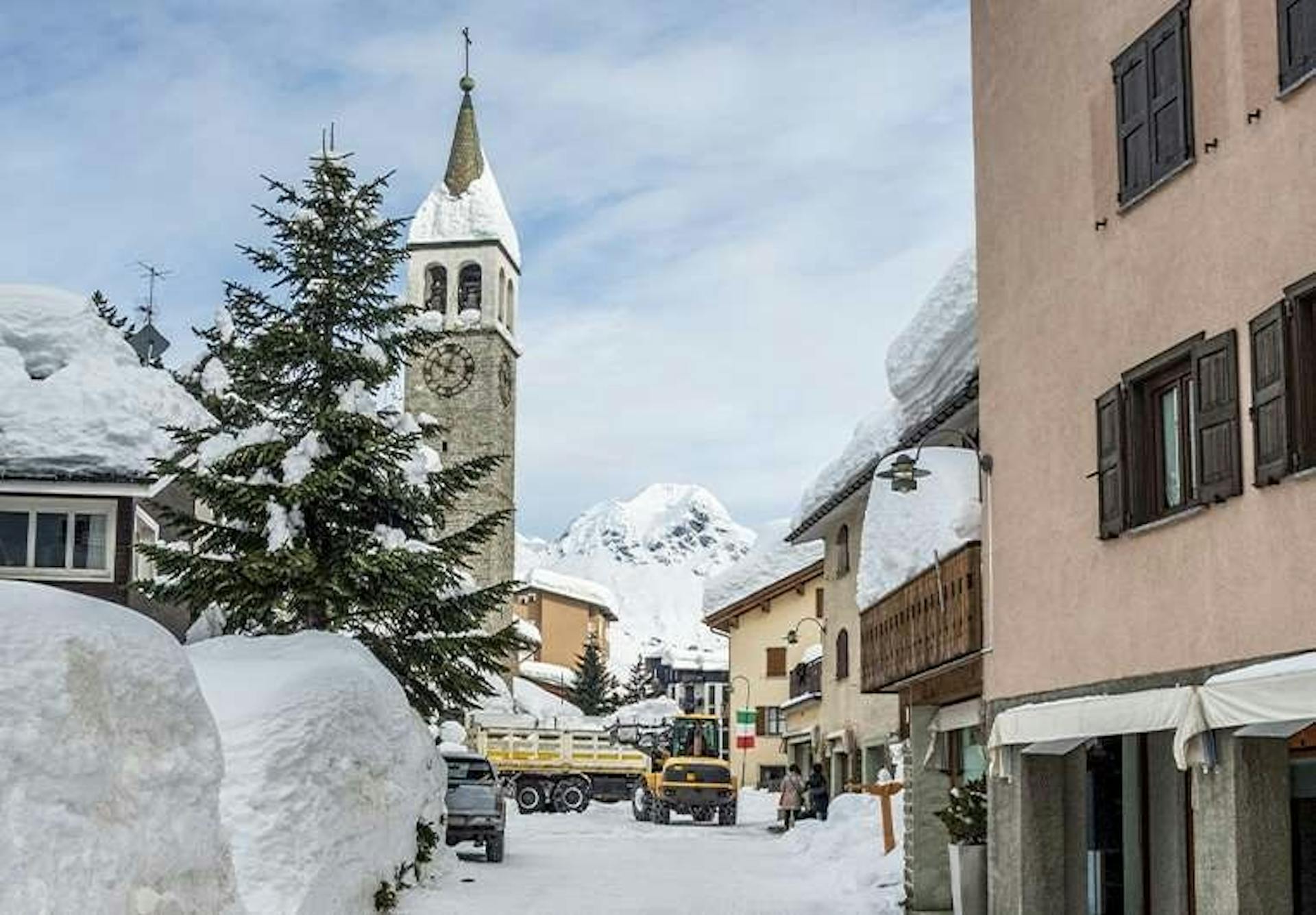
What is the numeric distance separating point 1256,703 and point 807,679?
41757mm

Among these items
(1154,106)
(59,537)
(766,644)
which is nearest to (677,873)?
(59,537)

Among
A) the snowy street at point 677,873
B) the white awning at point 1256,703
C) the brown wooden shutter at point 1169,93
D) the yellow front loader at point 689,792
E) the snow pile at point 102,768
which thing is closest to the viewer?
the snow pile at point 102,768

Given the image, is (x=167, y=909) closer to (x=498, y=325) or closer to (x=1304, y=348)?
(x=1304, y=348)

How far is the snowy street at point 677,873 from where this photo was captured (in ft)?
72.3

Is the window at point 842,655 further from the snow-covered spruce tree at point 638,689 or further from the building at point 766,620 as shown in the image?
the snow-covered spruce tree at point 638,689

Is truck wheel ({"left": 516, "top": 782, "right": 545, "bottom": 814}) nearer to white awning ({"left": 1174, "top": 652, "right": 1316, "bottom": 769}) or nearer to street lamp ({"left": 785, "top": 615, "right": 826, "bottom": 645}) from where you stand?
street lamp ({"left": 785, "top": 615, "right": 826, "bottom": 645})

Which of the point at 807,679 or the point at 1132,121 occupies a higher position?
the point at 1132,121

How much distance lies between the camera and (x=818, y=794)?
41.5m

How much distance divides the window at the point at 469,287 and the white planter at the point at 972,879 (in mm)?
75618

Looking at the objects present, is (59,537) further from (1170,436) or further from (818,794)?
(1170,436)

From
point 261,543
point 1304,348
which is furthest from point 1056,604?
point 261,543

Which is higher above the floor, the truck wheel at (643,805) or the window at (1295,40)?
the window at (1295,40)

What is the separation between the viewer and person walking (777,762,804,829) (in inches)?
1614

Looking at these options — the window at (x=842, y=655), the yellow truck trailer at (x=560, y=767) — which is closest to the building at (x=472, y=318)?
the yellow truck trailer at (x=560, y=767)
